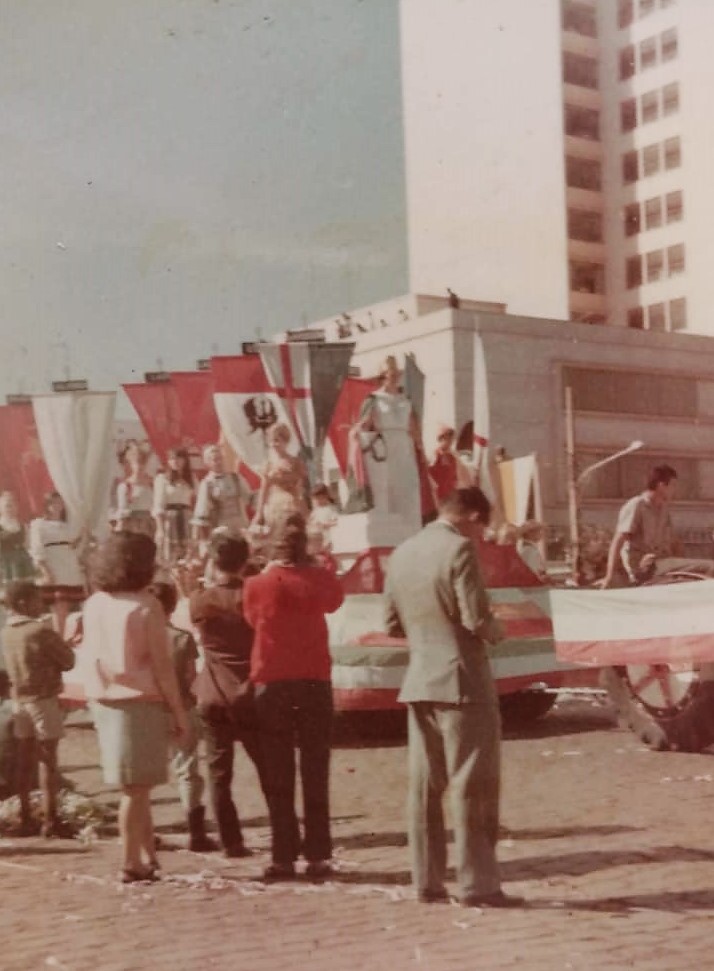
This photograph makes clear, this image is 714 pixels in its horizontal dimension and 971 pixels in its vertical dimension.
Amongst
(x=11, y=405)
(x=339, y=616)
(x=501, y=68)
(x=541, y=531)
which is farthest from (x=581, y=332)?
(x=339, y=616)

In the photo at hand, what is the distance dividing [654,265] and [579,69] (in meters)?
10.6

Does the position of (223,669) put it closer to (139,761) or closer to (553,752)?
(139,761)

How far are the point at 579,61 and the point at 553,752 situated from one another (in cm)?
7109

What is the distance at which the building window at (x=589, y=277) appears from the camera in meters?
80.9

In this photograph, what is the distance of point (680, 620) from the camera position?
974 cm

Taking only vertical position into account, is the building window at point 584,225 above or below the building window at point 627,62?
below

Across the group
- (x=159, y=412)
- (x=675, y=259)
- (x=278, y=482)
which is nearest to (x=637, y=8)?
(x=675, y=259)

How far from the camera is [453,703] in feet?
20.6

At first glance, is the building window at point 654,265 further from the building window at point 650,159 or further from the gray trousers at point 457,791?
the gray trousers at point 457,791

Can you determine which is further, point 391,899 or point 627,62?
point 627,62

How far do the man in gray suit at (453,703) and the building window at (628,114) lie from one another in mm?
74268

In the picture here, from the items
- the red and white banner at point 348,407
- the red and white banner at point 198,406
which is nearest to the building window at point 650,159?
the red and white banner at point 348,407

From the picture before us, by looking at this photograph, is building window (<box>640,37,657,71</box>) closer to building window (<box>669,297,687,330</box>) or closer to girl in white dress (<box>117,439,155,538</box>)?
building window (<box>669,297,687,330</box>)

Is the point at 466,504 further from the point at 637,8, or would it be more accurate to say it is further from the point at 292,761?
the point at 637,8
